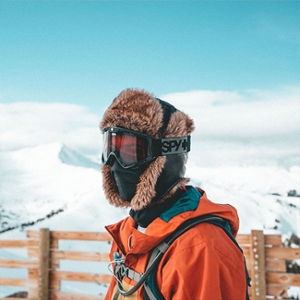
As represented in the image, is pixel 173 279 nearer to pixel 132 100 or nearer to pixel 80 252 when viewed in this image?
pixel 132 100

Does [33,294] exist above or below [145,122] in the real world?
below

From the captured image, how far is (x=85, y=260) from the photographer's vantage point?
529cm

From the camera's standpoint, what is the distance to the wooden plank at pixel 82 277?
5.16 m

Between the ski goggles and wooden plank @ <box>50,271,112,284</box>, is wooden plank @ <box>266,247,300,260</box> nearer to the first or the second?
wooden plank @ <box>50,271,112,284</box>

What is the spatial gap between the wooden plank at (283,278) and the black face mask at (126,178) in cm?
372

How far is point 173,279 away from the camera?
1236mm

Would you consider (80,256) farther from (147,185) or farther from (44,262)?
(147,185)

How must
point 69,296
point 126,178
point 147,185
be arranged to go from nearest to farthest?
point 147,185 → point 126,178 → point 69,296

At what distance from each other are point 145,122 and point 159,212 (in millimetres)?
327

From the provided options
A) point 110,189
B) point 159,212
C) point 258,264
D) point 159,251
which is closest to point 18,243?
point 258,264

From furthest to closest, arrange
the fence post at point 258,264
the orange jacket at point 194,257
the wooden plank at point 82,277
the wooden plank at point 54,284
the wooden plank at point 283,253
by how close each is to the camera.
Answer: the wooden plank at point 54,284 → the wooden plank at point 82,277 → the fence post at point 258,264 → the wooden plank at point 283,253 → the orange jacket at point 194,257

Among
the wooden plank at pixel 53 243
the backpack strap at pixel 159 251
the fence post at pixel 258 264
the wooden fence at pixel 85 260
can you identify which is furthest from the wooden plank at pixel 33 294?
the backpack strap at pixel 159 251

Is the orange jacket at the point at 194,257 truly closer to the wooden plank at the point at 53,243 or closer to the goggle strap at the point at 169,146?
the goggle strap at the point at 169,146

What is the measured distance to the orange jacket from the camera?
1.21 meters
